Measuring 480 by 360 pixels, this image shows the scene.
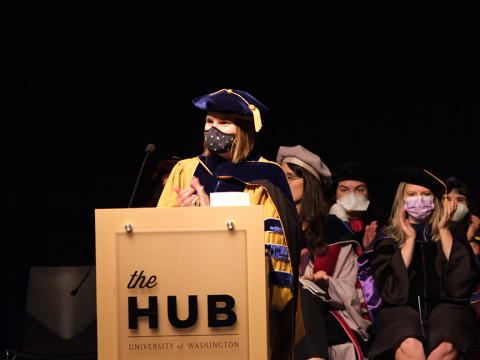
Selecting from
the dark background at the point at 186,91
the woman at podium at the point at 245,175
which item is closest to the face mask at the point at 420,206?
the dark background at the point at 186,91

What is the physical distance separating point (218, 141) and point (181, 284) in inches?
37.2

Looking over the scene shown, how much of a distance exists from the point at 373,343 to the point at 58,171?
267 centimetres

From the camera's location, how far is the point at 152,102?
4445 mm

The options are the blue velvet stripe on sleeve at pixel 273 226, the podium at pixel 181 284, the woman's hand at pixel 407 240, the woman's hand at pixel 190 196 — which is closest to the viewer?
the podium at pixel 181 284

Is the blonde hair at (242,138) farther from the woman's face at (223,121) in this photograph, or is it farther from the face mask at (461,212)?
the face mask at (461,212)

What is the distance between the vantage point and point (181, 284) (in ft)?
5.57

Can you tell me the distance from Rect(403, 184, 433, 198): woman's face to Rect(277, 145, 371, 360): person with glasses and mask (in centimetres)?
50

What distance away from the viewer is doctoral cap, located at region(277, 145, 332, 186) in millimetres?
3947

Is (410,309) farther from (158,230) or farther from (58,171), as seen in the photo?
(58,171)

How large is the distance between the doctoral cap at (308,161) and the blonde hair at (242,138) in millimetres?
1412

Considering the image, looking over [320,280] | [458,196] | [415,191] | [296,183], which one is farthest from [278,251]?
[458,196]

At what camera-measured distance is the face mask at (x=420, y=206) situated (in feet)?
12.6

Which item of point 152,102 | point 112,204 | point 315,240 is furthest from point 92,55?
point 315,240

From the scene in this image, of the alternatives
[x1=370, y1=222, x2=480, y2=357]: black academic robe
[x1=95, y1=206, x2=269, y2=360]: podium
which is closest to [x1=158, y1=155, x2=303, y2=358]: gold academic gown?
[x1=95, y1=206, x2=269, y2=360]: podium
